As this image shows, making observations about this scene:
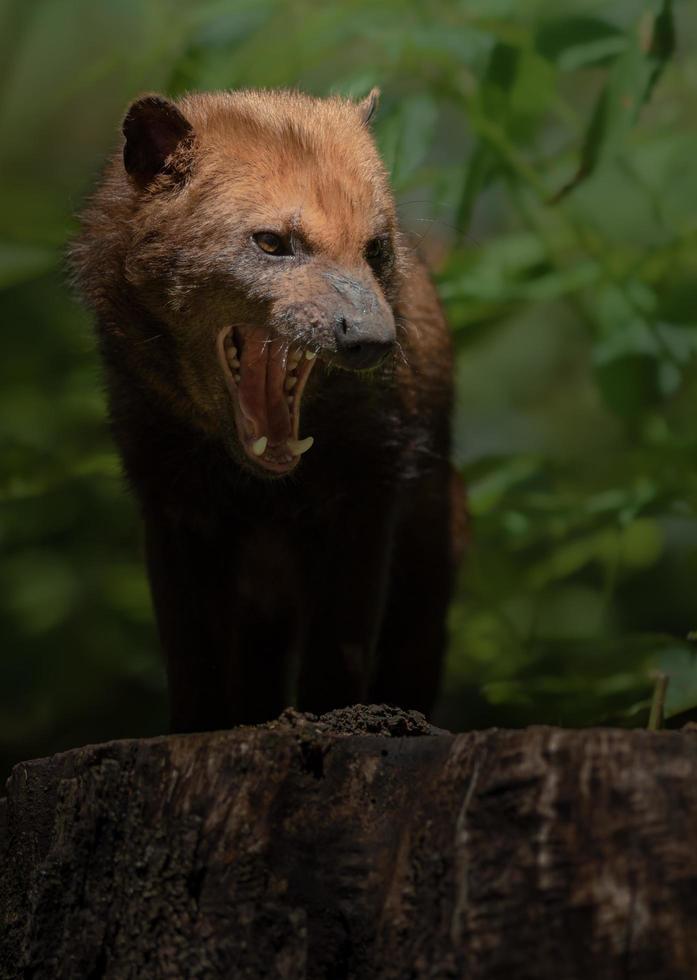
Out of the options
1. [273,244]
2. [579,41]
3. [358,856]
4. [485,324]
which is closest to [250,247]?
[273,244]

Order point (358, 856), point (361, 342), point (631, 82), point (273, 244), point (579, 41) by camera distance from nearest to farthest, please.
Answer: point (358, 856)
point (361, 342)
point (273, 244)
point (631, 82)
point (579, 41)

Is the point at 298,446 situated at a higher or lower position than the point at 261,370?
lower

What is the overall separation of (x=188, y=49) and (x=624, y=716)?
1.87 meters

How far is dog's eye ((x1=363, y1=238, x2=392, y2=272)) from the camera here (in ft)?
6.39

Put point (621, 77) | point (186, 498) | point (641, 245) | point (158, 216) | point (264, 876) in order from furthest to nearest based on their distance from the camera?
1. point (641, 245)
2. point (621, 77)
3. point (186, 498)
4. point (158, 216)
5. point (264, 876)

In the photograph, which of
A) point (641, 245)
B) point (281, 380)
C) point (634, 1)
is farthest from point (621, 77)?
point (281, 380)

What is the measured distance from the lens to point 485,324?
317 centimetres

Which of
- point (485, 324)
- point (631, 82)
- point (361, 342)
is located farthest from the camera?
point (485, 324)

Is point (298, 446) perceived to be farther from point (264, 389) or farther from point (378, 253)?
point (378, 253)

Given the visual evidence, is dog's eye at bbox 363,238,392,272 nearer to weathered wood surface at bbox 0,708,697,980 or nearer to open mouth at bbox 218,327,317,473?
open mouth at bbox 218,327,317,473

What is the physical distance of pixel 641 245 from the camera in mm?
3021

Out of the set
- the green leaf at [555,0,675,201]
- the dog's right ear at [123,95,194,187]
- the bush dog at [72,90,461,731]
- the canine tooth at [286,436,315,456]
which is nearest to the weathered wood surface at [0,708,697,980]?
the canine tooth at [286,436,315,456]

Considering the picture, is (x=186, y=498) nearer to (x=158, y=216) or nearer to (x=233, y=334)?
(x=233, y=334)

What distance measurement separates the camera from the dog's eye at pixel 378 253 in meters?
1.95
